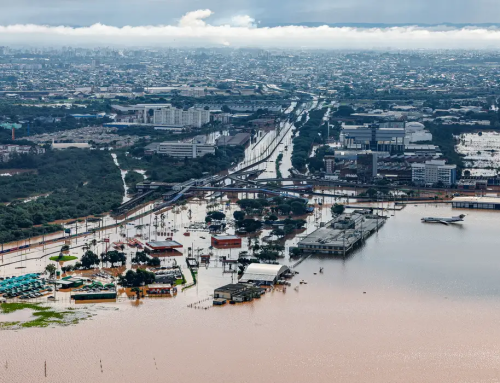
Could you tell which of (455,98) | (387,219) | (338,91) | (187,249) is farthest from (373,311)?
(338,91)

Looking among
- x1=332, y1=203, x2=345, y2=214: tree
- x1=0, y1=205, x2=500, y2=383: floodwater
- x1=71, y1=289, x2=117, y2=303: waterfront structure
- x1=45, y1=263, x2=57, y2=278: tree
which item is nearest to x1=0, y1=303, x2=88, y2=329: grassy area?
x1=0, y1=205, x2=500, y2=383: floodwater

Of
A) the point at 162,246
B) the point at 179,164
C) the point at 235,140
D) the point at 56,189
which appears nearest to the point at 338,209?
the point at 162,246

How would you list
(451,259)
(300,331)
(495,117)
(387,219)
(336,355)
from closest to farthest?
(336,355) < (300,331) < (451,259) < (387,219) < (495,117)

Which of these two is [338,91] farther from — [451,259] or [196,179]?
[451,259]

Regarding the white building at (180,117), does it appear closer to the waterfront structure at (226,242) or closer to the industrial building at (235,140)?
the industrial building at (235,140)

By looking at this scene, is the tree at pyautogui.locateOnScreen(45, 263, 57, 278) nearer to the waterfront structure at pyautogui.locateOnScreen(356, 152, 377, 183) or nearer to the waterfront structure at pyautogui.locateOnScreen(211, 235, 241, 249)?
the waterfront structure at pyautogui.locateOnScreen(211, 235, 241, 249)

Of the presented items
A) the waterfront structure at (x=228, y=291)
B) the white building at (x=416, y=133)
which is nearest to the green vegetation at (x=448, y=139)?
the white building at (x=416, y=133)

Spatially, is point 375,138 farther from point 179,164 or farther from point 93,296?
point 93,296
